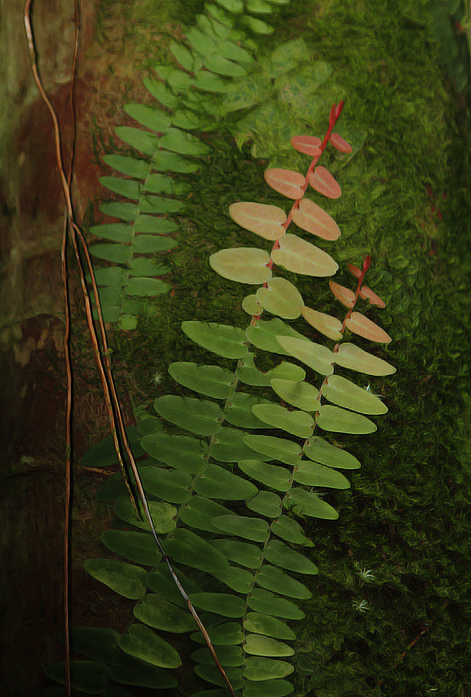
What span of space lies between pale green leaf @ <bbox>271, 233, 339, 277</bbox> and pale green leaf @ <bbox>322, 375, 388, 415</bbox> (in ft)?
0.81

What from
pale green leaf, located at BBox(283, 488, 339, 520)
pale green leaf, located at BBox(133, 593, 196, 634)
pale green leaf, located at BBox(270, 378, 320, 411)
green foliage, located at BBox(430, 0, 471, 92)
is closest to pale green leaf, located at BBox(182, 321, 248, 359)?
pale green leaf, located at BBox(270, 378, 320, 411)

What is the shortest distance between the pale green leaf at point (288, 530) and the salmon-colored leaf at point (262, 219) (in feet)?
2.03

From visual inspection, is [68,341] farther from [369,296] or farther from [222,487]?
[369,296]

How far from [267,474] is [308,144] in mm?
737

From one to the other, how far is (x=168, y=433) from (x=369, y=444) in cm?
46

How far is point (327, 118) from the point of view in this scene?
1.07 meters

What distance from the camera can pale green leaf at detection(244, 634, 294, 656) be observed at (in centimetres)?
100

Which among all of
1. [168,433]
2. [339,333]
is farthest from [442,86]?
[168,433]

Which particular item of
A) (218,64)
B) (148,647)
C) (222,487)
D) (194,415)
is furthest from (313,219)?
(148,647)

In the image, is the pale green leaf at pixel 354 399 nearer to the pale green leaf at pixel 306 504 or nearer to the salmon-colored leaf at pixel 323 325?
the salmon-colored leaf at pixel 323 325

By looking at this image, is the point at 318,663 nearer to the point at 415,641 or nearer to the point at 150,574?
the point at 415,641

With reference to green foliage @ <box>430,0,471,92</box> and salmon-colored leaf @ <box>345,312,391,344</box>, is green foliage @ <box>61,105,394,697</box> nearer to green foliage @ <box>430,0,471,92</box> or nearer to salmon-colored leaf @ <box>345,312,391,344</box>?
salmon-colored leaf @ <box>345,312,391,344</box>

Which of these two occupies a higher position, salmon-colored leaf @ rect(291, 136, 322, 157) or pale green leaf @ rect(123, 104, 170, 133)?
salmon-colored leaf @ rect(291, 136, 322, 157)

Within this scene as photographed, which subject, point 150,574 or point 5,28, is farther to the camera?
point 5,28
